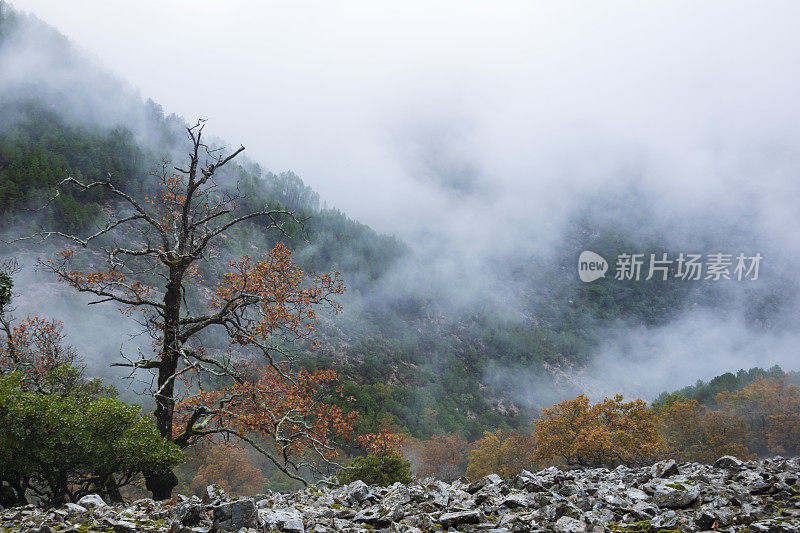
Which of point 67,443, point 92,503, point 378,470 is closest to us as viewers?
point 92,503

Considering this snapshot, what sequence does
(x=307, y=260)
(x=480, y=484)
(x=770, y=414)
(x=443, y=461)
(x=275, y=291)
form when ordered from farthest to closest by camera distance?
(x=307, y=260), (x=443, y=461), (x=770, y=414), (x=275, y=291), (x=480, y=484)

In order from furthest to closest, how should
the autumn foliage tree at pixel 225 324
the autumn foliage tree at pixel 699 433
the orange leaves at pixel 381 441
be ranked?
1. the autumn foliage tree at pixel 699 433
2. the autumn foliage tree at pixel 225 324
3. the orange leaves at pixel 381 441

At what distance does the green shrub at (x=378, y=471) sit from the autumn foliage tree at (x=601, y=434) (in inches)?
915

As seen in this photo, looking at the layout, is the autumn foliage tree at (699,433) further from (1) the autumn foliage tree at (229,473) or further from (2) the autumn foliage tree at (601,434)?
(1) the autumn foliage tree at (229,473)

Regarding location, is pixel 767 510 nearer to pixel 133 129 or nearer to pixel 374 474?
pixel 374 474

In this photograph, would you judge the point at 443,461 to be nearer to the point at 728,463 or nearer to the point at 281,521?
the point at 728,463

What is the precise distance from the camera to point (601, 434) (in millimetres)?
32875

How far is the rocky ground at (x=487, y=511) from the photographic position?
5.11 meters

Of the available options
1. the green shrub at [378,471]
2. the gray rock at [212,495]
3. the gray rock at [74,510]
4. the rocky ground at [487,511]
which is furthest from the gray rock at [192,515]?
the green shrub at [378,471]

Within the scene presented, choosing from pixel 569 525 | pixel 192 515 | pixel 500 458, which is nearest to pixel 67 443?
pixel 192 515

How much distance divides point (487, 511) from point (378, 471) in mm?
10008

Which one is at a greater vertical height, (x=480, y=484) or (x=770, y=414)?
(x=770, y=414)

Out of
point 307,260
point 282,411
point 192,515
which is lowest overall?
point 192,515

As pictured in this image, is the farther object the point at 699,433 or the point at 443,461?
the point at 443,461
